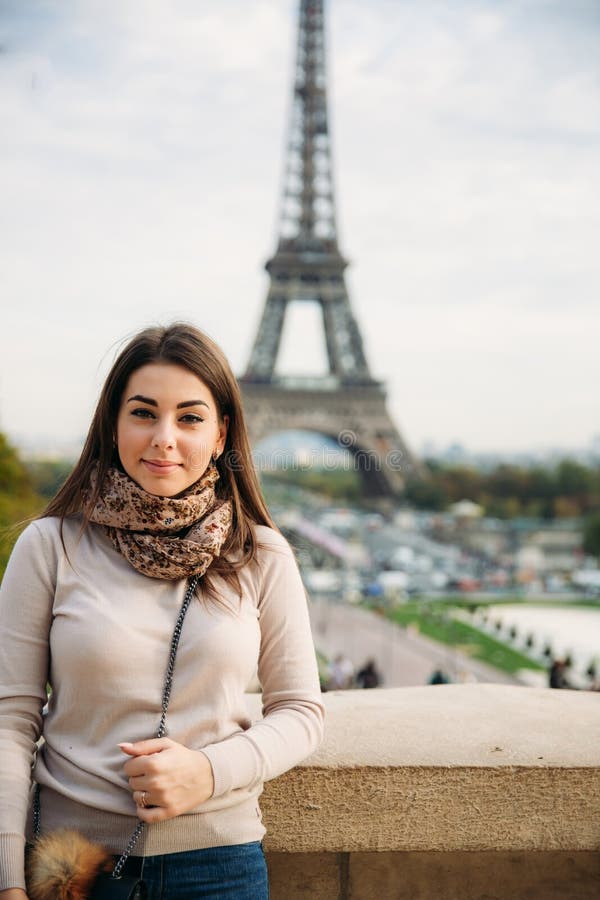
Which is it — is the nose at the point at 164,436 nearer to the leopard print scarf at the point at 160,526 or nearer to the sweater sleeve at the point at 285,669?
the leopard print scarf at the point at 160,526

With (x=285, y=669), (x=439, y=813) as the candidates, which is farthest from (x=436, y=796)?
(x=285, y=669)

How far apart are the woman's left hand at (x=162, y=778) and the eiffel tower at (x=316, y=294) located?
38.0m

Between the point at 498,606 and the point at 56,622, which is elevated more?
the point at 498,606

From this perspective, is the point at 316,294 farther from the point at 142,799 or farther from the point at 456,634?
the point at 142,799

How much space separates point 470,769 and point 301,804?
40cm

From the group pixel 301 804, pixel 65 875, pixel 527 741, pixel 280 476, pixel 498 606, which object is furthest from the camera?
pixel 280 476

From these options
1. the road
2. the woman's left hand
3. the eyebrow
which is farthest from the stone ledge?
the road

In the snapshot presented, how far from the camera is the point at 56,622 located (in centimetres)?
189

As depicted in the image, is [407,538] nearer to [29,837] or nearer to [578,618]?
[578,618]

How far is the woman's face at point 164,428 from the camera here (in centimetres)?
203

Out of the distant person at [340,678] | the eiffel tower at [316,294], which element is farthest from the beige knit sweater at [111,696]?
the eiffel tower at [316,294]

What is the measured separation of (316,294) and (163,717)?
3938 centimetres

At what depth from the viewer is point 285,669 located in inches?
80.0

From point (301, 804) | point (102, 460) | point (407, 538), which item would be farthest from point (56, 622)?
point (407, 538)
